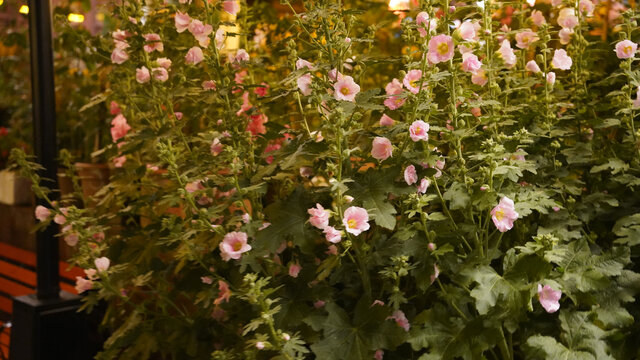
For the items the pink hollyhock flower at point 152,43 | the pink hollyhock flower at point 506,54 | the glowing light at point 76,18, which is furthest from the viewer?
the glowing light at point 76,18

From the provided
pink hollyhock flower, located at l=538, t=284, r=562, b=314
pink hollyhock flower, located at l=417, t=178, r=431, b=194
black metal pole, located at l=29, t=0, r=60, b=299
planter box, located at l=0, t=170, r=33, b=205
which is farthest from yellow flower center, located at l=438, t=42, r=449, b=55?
planter box, located at l=0, t=170, r=33, b=205

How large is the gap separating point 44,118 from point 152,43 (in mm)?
648

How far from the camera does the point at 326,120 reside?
4.52 ft

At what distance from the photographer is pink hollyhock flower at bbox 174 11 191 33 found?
64.9 inches

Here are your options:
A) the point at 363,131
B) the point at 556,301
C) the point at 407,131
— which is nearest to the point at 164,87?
the point at 363,131

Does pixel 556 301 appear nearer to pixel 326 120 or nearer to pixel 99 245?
pixel 326 120

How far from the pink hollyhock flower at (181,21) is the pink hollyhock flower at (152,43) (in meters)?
0.11

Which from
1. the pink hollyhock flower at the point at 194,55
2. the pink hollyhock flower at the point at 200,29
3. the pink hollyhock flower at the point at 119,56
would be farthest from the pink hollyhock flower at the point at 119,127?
the pink hollyhock flower at the point at 200,29

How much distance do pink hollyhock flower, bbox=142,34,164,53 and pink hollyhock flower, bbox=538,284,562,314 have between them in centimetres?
106

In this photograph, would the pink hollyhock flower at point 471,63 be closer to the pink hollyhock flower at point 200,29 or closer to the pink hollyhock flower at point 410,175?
the pink hollyhock flower at point 410,175

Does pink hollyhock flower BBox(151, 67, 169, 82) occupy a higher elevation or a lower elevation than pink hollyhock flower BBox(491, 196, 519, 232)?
higher

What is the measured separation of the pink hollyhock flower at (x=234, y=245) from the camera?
144 cm

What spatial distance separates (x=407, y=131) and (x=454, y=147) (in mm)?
111

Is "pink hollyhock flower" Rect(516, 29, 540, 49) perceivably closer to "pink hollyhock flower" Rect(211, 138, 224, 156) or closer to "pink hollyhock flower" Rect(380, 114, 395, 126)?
"pink hollyhock flower" Rect(380, 114, 395, 126)
